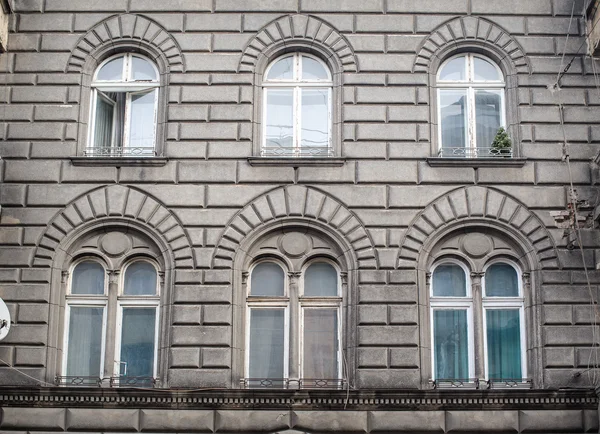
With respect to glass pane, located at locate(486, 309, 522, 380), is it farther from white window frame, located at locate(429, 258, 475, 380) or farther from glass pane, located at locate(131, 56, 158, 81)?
glass pane, located at locate(131, 56, 158, 81)

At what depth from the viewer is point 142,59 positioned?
2627cm

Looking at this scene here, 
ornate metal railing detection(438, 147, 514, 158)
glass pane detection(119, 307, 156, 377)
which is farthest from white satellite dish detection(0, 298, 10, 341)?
ornate metal railing detection(438, 147, 514, 158)

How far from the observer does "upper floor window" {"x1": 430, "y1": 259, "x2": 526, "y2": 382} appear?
24109mm

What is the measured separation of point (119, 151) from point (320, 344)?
6.15 meters

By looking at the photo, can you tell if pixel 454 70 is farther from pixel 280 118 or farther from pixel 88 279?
pixel 88 279

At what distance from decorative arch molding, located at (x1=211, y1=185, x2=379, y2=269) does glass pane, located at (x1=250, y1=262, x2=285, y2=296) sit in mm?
751

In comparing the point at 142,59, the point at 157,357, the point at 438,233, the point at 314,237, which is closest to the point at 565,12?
the point at 438,233

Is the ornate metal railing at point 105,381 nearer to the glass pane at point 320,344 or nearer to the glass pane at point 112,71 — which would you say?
the glass pane at point 320,344

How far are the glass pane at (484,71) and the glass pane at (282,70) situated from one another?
13.5ft

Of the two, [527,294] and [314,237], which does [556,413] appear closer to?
[527,294]

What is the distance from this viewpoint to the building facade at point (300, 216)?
76.7ft

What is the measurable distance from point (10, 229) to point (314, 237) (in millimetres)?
6420

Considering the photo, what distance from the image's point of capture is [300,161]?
81.5 ft

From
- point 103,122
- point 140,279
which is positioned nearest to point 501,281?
point 140,279
